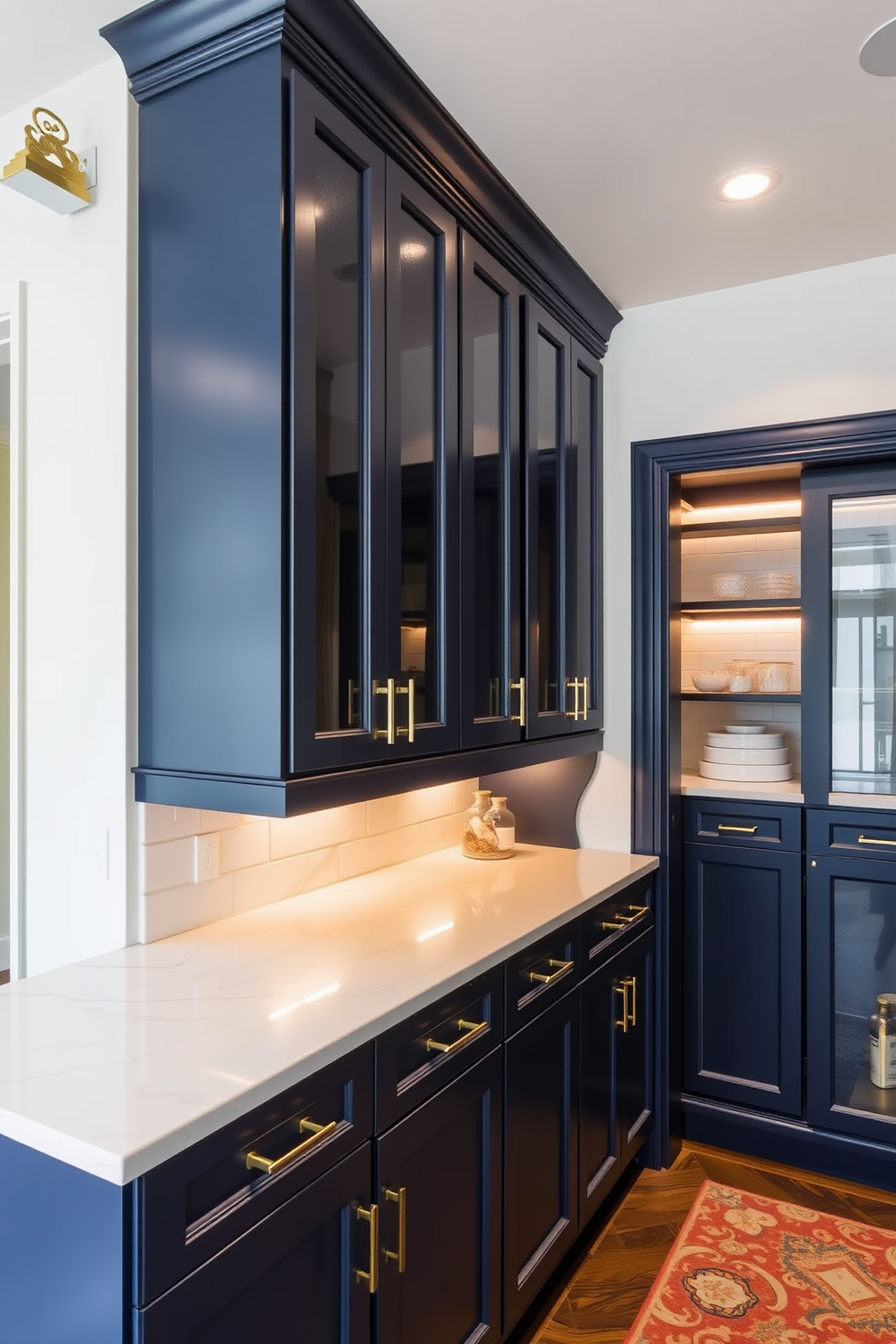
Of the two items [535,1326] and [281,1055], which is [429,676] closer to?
[281,1055]

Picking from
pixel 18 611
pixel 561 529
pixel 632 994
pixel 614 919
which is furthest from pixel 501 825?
pixel 18 611

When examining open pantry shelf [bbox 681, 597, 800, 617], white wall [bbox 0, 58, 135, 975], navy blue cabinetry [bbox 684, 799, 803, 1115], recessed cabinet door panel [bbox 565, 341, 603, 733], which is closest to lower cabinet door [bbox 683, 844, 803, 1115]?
navy blue cabinetry [bbox 684, 799, 803, 1115]

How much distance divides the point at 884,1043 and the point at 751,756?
3.05 feet

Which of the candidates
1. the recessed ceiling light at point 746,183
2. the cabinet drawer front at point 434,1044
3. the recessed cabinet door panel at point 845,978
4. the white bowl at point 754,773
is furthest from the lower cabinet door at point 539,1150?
the recessed ceiling light at point 746,183

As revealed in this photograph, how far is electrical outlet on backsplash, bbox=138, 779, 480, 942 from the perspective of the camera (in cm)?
175

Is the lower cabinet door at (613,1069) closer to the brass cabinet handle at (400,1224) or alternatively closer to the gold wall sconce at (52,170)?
the brass cabinet handle at (400,1224)

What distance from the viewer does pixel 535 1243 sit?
2.02m

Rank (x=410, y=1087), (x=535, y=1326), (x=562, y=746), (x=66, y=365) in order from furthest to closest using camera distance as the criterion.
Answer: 1. (x=562, y=746)
2. (x=535, y=1326)
3. (x=66, y=365)
4. (x=410, y=1087)

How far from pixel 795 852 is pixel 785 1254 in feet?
3.53

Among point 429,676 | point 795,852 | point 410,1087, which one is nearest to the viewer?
point 410,1087

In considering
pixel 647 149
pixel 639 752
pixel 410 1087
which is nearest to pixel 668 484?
pixel 639 752

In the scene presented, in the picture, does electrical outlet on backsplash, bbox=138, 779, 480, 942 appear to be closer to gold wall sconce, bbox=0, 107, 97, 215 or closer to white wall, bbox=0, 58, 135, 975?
white wall, bbox=0, 58, 135, 975

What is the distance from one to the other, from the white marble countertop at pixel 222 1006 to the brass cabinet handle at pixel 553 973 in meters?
0.09

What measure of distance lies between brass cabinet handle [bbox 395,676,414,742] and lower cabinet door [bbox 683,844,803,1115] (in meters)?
1.50
